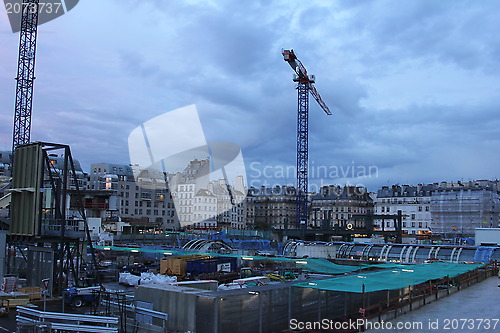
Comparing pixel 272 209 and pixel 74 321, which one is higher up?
pixel 272 209

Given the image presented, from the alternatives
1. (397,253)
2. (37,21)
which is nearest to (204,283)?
(397,253)

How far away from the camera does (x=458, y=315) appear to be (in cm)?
2092

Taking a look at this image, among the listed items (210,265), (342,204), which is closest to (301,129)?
(342,204)

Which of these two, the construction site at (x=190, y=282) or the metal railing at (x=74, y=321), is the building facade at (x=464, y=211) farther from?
the metal railing at (x=74, y=321)

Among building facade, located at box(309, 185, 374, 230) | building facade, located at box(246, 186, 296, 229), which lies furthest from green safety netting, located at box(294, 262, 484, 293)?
building facade, located at box(246, 186, 296, 229)

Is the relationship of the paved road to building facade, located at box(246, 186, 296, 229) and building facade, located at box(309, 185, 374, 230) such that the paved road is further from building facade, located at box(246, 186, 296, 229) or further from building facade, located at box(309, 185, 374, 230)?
building facade, located at box(246, 186, 296, 229)

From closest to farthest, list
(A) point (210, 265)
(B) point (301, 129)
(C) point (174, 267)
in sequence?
(C) point (174, 267), (A) point (210, 265), (B) point (301, 129)

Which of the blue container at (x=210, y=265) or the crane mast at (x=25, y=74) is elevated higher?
the crane mast at (x=25, y=74)

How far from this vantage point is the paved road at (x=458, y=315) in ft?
60.2

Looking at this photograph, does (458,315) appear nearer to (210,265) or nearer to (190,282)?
(190,282)

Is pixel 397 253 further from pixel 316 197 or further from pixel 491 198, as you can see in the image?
pixel 316 197

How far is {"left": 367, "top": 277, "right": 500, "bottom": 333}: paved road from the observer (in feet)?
60.2

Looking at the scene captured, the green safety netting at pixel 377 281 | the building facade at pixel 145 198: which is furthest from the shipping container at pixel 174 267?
the building facade at pixel 145 198

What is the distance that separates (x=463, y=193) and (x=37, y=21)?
9721 cm
